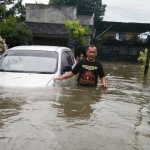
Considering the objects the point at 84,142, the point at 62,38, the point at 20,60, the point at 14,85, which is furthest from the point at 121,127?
the point at 62,38

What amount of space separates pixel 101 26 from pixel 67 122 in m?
29.3

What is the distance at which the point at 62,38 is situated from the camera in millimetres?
26891

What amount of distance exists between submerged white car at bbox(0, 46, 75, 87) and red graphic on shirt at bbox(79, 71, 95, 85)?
0.50 meters

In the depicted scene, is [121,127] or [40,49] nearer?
[121,127]

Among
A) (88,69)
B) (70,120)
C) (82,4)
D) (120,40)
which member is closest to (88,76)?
(88,69)

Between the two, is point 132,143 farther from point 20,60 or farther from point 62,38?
point 62,38

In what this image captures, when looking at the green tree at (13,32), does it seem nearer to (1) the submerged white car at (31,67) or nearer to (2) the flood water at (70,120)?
(1) the submerged white car at (31,67)

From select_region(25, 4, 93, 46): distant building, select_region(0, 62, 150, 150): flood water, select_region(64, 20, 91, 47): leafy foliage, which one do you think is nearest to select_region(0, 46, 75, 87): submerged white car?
select_region(0, 62, 150, 150): flood water

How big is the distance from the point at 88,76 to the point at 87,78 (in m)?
0.07

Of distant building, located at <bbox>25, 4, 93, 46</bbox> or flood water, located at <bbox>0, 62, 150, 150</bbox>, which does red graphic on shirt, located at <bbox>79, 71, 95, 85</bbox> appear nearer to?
flood water, located at <bbox>0, 62, 150, 150</bbox>

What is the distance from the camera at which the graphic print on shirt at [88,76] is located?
527 cm

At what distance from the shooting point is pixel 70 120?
10.8 feet

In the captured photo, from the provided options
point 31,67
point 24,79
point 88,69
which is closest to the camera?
point 24,79

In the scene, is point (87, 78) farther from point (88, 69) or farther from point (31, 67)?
point (31, 67)
